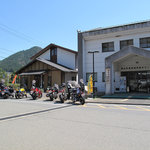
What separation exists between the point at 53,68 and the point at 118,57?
11154 millimetres

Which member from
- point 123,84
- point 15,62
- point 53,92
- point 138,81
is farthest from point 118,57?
point 15,62

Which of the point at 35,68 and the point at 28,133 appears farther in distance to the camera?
the point at 35,68

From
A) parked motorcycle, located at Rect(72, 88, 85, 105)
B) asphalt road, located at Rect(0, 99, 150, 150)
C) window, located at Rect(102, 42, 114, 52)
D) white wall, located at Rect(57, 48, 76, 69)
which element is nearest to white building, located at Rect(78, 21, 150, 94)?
window, located at Rect(102, 42, 114, 52)

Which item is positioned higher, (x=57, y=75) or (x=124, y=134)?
(x=57, y=75)

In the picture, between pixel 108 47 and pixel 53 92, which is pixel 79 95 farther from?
pixel 108 47

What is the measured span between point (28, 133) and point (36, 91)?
Answer: 10.9 metres

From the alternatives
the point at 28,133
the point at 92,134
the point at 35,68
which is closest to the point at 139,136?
the point at 92,134

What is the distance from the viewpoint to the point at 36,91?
15.8 meters

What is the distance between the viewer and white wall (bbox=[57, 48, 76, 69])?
1040 inches

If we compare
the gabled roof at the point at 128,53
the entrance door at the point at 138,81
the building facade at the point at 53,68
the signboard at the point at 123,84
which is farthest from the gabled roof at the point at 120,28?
the building facade at the point at 53,68

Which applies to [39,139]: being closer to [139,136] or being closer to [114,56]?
[139,136]

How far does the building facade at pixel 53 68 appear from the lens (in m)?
25.2

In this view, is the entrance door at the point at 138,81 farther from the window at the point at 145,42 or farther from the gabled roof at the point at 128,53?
the gabled roof at the point at 128,53

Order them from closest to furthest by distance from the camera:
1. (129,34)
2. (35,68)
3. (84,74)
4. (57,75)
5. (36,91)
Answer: (36,91), (129,34), (84,74), (57,75), (35,68)
